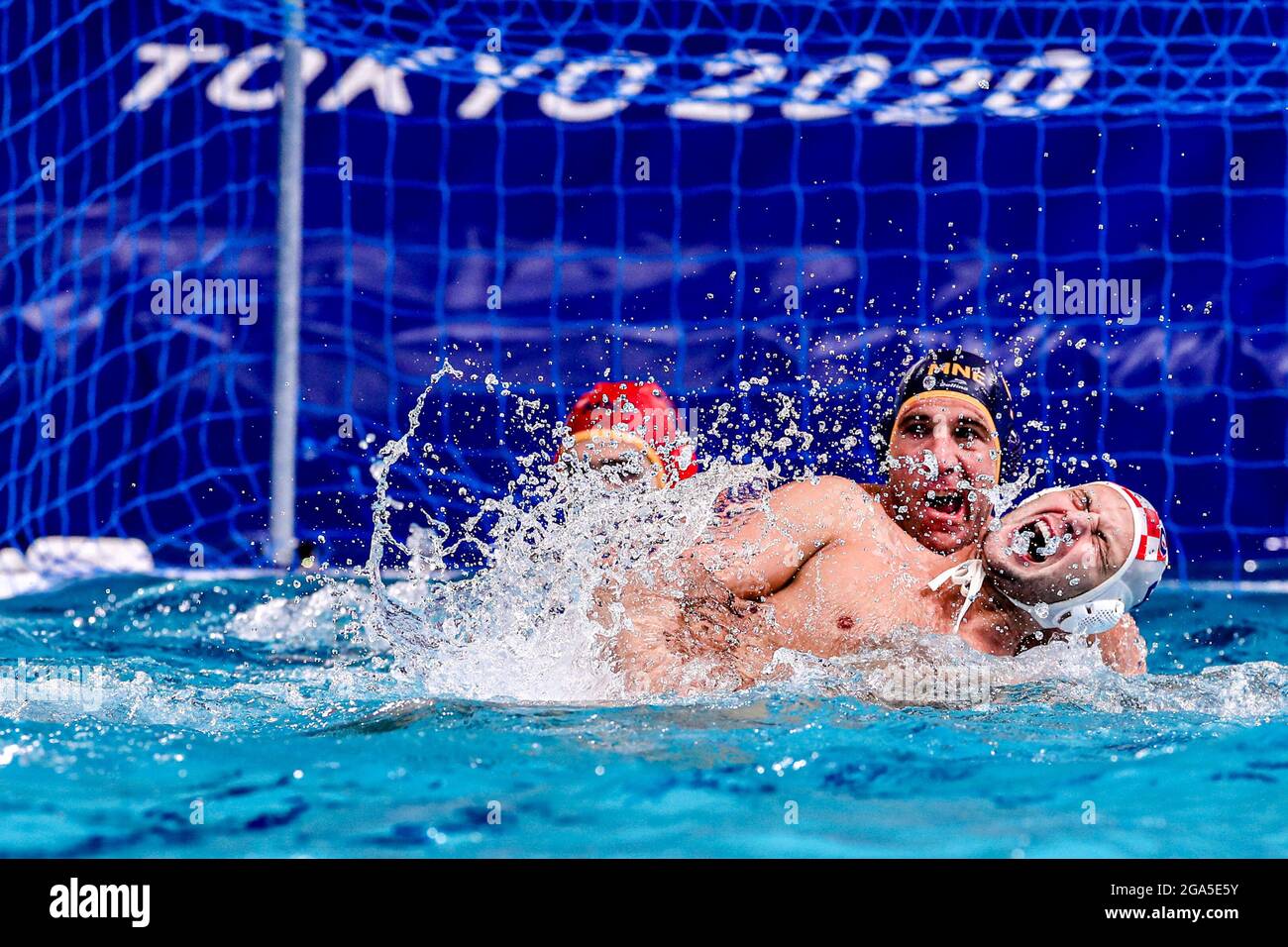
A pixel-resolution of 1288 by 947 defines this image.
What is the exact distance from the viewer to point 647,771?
2885 mm

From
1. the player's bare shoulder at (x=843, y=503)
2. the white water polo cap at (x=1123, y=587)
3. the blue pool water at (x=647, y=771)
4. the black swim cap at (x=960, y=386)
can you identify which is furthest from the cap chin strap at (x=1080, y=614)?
the black swim cap at (x=960, y=386)

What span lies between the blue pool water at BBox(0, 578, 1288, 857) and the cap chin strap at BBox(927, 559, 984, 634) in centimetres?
26

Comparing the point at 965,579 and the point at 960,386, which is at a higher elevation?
the point at 960,386

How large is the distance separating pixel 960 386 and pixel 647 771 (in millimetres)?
1649

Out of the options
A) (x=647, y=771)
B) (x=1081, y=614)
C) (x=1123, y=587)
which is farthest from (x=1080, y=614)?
(x=647, y=771)

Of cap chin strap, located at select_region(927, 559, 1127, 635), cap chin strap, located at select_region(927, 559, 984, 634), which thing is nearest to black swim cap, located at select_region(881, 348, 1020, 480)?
cap chin strap, located at select_region(927, 559, 984, 634)

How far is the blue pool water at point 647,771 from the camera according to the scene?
2604 mm

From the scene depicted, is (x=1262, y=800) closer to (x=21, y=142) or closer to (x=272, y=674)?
(x=272, y=674)

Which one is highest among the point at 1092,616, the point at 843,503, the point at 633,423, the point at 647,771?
the point at 633,423

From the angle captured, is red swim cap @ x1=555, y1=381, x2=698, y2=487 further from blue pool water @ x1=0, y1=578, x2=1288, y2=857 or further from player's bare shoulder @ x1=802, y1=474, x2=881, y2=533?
blue pool water @ x1=0, y1=578, x2=1288, y2=857

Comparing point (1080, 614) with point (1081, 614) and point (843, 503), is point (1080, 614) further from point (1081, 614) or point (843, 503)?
point (843, 503)

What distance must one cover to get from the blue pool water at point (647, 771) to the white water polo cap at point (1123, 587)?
6.9 inches

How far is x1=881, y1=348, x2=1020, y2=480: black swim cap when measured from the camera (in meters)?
4.05
